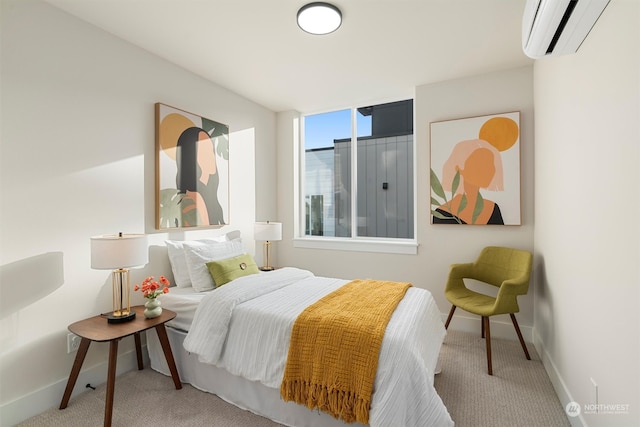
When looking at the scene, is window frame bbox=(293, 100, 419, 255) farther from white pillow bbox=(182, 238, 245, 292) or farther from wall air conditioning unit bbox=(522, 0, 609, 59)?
wall air conditioning unit bbox=(522, 0, 609, 59)

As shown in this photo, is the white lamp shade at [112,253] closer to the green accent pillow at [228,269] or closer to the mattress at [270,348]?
the mattress at [270,348]

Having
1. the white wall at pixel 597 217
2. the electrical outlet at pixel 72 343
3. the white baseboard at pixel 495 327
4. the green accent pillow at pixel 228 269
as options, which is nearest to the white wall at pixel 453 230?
the white baseboard at pixel 495 327

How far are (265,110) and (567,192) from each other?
3.49 metres

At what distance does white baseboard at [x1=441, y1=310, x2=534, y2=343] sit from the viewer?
3.10 meters

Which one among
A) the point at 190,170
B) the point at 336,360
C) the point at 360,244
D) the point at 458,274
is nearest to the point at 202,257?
the point at 190,170

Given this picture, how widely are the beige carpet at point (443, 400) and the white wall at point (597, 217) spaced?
184mm

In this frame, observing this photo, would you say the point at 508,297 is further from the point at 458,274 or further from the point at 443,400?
the point at 443,400

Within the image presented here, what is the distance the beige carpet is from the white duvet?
32 cm

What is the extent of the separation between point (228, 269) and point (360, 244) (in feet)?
5.79

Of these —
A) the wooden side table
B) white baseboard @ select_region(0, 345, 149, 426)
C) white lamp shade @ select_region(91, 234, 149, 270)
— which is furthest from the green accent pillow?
white baseboard @ select_region(0, 345, 149, 426)

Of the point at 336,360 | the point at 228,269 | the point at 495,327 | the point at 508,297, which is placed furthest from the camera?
the point at 495,327

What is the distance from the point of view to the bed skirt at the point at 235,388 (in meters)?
1.87

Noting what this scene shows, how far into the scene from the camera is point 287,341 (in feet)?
6.17

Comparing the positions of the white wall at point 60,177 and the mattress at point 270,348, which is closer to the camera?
the mattress at point 270,348
